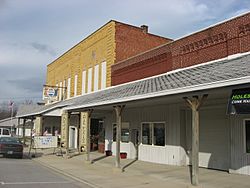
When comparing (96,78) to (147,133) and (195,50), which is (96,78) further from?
(195,50)

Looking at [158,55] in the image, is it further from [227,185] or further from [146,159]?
[227,185]

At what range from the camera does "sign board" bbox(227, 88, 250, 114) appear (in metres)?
11.1

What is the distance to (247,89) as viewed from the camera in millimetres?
11094

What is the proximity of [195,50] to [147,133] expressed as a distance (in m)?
6.30

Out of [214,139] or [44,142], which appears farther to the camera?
[44,142]

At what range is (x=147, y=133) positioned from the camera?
76.9ft

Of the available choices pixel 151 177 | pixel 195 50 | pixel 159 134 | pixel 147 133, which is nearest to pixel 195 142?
pixel 151 177

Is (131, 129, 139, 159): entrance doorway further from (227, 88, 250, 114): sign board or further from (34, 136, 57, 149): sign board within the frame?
(227, 88, 250, 114): sign board

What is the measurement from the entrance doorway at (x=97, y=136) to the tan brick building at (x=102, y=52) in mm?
3101

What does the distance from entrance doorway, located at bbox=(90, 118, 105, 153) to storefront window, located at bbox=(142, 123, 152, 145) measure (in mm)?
6534

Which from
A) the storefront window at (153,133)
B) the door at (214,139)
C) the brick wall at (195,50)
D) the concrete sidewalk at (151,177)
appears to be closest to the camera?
the concrete sidewalk at (151,177)

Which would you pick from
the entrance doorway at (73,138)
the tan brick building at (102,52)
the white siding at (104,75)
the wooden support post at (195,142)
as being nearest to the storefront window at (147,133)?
the tan brick building at (102,52)

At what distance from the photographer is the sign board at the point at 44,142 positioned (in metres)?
27.6

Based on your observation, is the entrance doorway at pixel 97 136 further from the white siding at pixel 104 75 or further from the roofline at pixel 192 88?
the roofline at pixel 192 88
